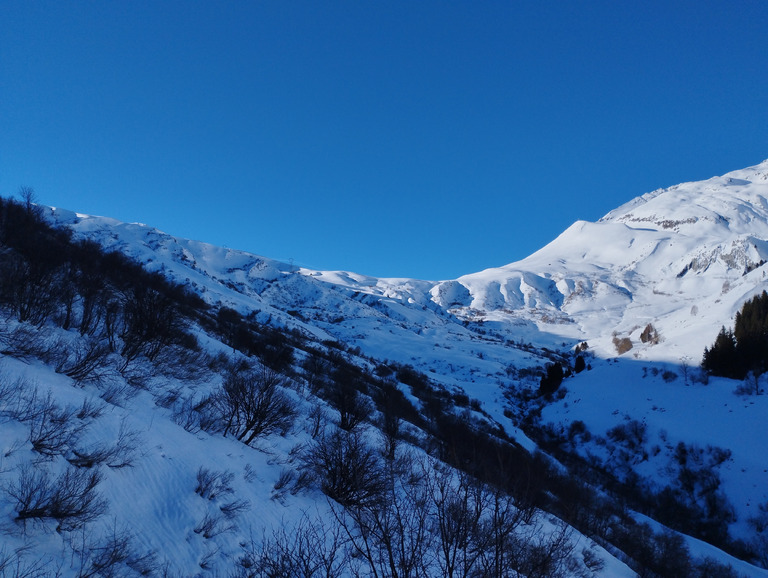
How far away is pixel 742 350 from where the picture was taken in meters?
33.9

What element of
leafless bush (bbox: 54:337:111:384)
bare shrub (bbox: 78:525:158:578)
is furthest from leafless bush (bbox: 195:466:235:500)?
leafless bush (bbox: 54:337:111:384)

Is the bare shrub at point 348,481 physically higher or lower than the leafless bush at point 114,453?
lower

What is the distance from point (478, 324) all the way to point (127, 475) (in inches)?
7822

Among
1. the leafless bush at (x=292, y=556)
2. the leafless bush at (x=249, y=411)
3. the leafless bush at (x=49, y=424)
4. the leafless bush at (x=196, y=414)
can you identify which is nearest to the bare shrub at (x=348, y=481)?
the leafless bush at (x=292, y=556)

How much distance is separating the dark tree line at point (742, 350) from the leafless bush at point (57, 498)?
145 ft

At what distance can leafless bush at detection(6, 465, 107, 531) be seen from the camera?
4457mm

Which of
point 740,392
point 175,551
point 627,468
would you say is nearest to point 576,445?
point 627,468

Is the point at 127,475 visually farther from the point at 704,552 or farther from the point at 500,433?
the point at 500,433

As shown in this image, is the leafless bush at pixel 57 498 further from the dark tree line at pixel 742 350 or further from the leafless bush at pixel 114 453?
the dark tree line at pixel 742 350

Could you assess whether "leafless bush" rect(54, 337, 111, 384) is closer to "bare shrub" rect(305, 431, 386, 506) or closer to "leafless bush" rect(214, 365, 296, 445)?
"leafless bush" rect(214, 365, 296, 445)

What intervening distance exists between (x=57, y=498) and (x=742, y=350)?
47.1m

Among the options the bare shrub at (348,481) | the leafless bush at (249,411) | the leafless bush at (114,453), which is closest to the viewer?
the leafless bush at (114,453)

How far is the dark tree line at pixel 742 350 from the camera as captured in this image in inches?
1278

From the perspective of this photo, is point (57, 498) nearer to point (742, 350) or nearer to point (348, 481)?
point (348, 481)
